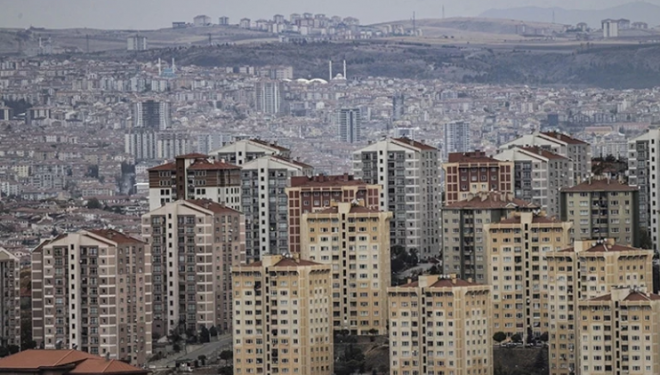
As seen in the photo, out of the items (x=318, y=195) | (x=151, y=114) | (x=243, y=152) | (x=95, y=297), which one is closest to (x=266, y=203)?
(x=318, y=195)

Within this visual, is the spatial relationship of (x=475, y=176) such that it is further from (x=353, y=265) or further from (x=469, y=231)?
(x=353, y=265)

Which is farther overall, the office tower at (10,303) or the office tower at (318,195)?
the office tower at (318,195)

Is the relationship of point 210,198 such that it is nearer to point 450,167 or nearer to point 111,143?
point 450,167

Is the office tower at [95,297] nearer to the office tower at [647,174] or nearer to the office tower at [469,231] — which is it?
the office tower at [469,231]

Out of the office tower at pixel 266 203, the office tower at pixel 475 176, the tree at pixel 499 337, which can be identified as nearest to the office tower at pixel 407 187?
the office tower at pixel 475 176

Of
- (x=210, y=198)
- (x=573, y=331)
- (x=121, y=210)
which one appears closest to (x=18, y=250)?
(x=210, y=198)
